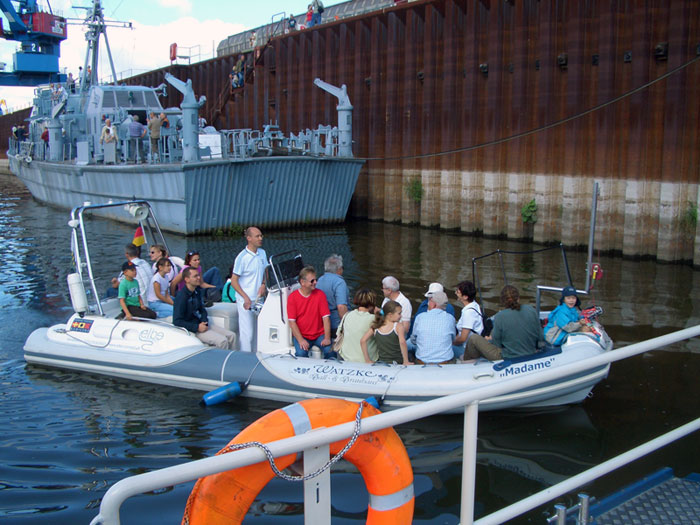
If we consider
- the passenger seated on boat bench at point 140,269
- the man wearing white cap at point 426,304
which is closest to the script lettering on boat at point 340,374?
the man wearing white cap at point 426,304

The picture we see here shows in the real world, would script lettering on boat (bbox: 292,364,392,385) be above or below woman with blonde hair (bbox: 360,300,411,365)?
below

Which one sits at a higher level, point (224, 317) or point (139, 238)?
point (139, 238)

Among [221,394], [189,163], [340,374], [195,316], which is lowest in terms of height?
[221,394]

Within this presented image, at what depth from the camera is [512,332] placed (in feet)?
23.0

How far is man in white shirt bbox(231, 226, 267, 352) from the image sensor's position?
820 centimetres

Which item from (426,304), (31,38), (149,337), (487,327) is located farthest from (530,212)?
(31,38)

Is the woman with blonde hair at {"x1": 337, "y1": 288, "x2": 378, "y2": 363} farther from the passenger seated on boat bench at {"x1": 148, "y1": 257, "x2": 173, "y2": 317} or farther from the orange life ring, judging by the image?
the orange life ring

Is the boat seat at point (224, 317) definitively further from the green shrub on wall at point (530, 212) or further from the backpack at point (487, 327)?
the green shrub on wall at point (530, 212)

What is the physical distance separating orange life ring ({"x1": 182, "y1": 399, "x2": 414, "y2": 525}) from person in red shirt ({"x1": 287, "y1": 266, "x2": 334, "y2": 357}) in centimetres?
464

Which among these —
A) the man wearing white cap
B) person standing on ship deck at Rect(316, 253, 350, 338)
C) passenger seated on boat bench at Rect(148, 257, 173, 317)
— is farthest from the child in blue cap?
passenger seated on boat bench at Rect(148, 257, 173, 317)

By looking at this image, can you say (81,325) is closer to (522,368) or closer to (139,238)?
(139,238)

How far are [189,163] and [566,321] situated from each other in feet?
44.6

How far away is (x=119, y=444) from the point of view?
6.39 m

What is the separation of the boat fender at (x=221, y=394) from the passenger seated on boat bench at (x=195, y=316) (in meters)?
1.09
